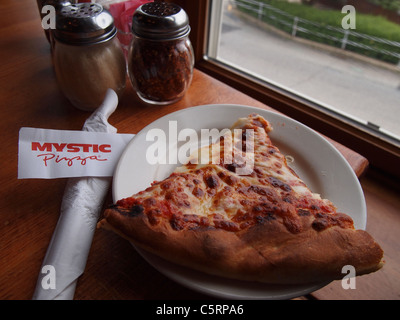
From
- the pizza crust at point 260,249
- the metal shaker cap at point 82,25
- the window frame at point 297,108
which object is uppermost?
the metal shaker cap at point 82,25

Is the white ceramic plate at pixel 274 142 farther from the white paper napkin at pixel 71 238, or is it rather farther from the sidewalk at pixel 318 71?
the sidewalk at pixel 318 71

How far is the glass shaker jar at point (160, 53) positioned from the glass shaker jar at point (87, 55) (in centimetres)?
6

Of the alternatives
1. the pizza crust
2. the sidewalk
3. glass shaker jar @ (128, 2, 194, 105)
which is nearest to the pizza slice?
the pizza crust

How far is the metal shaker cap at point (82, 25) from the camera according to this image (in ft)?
2.73

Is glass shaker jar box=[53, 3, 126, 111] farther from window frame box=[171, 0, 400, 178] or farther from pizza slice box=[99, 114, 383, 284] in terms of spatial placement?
window frame box=[171, 0, 400, 178]

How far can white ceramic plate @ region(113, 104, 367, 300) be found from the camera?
1.85 ft

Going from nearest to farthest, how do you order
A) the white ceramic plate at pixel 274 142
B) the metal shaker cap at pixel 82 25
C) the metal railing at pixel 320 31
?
1. the white ceramic plate at pixel 274 142
2. the metal shaker cap at pixel 82 25
3. the metal railing at pixel 320 31

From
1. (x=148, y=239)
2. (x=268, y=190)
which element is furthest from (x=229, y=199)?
(x=148, y=239)

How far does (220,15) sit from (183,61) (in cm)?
69

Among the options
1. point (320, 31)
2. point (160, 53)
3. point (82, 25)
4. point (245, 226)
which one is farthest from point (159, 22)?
point (320, 31)

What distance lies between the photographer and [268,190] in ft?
2.33

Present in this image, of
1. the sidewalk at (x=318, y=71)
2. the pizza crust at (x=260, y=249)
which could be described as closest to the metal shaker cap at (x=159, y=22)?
the pizza crust at (x=260, y=249)

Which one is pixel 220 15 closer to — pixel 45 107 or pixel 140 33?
pixel 140 33

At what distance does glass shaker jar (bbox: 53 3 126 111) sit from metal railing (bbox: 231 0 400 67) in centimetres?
87
